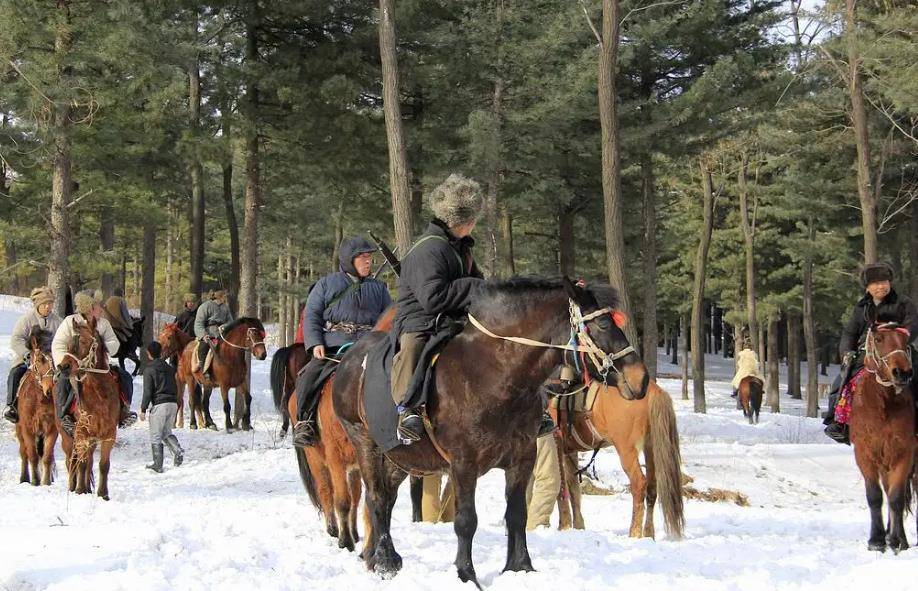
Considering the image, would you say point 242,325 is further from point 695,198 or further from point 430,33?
point 695,198

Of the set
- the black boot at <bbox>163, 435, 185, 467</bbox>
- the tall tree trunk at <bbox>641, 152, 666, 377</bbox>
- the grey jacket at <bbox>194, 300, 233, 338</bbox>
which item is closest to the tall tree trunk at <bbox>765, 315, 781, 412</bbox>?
the tall tree trunk at <bbox>641, 152, 666, 377</bbox>

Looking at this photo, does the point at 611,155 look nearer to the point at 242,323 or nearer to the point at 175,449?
the point at 242,323

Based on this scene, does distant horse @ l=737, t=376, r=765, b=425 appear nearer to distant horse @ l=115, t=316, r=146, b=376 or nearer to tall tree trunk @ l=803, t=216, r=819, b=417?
tall tree trunk @ l=803, t=216, r=819, b=417

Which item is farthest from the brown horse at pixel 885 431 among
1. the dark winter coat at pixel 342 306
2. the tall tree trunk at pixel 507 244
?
the tall tree trunk at pixel 507 244

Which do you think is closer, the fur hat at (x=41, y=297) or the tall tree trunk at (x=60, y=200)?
the fur hat at (x=41, y=297)

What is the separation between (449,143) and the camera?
76.7ft

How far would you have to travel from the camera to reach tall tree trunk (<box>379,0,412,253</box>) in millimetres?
15375

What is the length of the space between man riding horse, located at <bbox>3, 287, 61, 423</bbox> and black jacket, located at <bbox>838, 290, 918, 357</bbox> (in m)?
10.8

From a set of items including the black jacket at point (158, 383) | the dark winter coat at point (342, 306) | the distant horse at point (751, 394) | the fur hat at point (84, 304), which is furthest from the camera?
the distant horse at point (751, 394)

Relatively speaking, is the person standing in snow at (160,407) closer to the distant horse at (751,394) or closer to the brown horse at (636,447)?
the brown horse at (636,447)

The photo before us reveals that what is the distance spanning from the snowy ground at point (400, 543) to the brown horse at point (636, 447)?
0.32m

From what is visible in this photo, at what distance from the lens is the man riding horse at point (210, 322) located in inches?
811

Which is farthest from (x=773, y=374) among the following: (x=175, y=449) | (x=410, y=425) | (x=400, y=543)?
(x=410, y=425)

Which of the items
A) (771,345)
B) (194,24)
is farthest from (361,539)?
(771,345)
